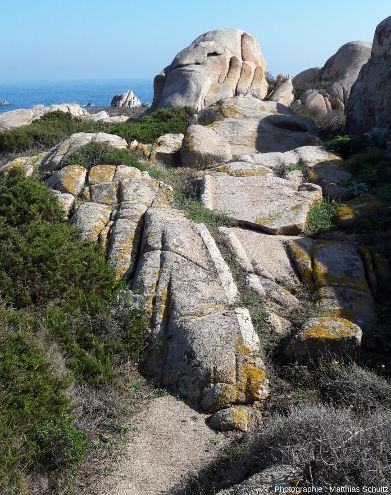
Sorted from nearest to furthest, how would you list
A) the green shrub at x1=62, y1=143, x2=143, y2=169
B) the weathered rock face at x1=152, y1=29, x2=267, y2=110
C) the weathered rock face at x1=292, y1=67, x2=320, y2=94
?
the green shrub at x1=62, y1=143, x2=143, y2=169
the weathered rock face at x1=152, y1=29, x2=267, y2=110
the weathered rock face at x1=292, y1=67, x2=320, y2=94

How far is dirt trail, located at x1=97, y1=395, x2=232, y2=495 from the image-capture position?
612cm

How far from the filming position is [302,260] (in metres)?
10.0

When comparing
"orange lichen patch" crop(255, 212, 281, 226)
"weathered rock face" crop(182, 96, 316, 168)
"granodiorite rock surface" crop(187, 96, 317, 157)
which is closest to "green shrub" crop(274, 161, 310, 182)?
"weathered rock face" crop(182, 96, 316, 168)

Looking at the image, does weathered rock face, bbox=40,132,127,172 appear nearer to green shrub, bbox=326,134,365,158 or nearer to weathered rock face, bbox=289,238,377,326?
green shrub, bbox=326,134,365,158

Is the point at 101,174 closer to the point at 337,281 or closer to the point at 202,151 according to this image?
the point at 202,151

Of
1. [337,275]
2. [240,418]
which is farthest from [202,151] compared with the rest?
[240,418]

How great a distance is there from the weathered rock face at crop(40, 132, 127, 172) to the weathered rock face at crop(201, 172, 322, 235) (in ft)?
11.5

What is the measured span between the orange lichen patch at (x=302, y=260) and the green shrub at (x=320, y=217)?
0.93m

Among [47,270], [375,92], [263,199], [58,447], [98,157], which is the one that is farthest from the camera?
[375,92]

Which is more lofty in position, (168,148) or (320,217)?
(168,148)

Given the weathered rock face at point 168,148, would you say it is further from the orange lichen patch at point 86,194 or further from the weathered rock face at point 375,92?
the weathered rock face at point 375,92

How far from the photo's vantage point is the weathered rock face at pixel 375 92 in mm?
17125

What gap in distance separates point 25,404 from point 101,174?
707 cm

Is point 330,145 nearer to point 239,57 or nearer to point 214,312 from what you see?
point 214,312
